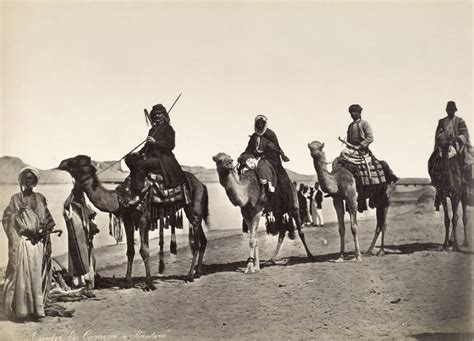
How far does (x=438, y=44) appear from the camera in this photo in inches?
420

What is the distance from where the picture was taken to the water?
9844 millimetres

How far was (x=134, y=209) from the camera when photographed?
987 centimetres

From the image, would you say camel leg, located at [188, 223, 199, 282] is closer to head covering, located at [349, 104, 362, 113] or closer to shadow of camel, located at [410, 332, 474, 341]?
head covering, located at [349, 104, 362, 113]

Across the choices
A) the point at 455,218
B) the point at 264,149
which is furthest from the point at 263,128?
the point at 455,218

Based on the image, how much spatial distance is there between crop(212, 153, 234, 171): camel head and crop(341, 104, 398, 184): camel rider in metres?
1.58

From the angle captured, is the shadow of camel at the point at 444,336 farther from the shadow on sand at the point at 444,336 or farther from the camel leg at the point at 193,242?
the camel leg at the point at 193,242

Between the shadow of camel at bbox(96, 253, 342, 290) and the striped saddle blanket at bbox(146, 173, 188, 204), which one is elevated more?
the striped saddle blanket at bbox(146, 173, 188, 204)

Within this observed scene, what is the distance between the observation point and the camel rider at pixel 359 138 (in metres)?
10.5

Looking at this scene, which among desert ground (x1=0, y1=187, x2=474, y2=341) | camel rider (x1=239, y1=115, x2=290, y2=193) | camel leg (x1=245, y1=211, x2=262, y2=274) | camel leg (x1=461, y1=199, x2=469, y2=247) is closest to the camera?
desert ground (x1=0, y1=187, x2=474, y2=341)

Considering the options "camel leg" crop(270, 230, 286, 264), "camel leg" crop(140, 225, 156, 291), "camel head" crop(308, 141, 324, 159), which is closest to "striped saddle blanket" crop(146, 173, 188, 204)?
"camel leg" crop(140, 225, 156, 291)

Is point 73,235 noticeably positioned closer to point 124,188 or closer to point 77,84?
point 124,188

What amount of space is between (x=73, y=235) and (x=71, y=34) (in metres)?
2.62

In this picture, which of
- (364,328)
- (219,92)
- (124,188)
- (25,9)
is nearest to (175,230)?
(124,188)

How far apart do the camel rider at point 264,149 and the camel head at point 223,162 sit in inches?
14.0
